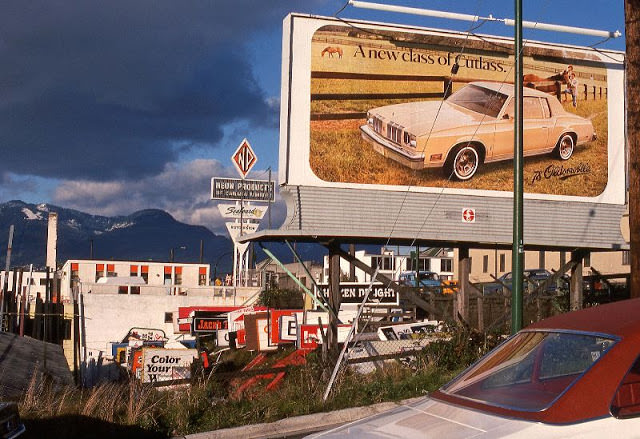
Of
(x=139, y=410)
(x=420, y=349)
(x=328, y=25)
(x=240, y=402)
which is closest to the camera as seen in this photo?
(x=139, y=410)

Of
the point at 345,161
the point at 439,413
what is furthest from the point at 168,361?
the point at 439,413

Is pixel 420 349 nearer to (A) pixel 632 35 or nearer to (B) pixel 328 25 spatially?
(A) pixel 632 35

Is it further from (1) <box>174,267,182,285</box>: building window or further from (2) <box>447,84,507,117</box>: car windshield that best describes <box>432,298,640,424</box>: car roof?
(1) <box>174,267,182,285</box>: building window

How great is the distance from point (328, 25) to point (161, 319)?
30140 mm

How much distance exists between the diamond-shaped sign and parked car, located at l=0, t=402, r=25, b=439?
127ft

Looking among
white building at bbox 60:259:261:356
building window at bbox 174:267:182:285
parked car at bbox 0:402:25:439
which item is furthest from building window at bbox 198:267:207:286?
parked car at bbox 0:402:25:439

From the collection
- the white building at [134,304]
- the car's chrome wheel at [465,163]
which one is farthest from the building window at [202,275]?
the car's chrome wheel at [465,163]

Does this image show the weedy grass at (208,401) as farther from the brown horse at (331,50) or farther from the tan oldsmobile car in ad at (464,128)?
the brown horse at (331,50)

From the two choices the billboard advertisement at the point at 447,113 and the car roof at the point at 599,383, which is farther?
the billboard advertisement at the point at 447,113

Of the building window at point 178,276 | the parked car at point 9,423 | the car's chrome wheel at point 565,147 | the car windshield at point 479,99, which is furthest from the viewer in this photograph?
the building window at point 178,276

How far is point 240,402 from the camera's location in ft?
36.0

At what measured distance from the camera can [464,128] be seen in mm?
19469

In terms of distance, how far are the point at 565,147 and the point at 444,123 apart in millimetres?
3713

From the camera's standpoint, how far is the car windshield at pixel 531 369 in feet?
16.4
